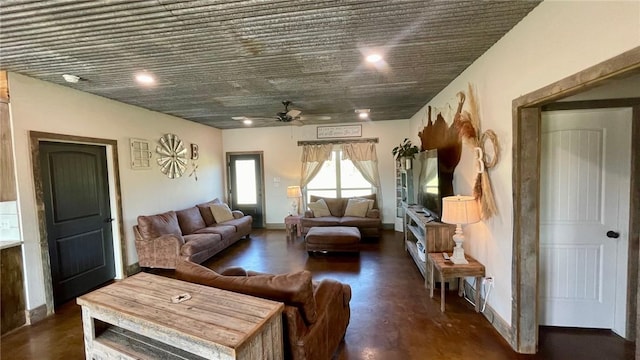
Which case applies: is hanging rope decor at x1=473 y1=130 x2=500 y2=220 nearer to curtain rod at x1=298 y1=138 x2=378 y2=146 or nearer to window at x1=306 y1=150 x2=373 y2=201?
curtain rod at x1=298 y1=138 x2=378 y2=146

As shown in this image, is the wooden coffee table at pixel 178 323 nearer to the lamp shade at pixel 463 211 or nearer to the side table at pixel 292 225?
the lamp shade at pixel 463 211

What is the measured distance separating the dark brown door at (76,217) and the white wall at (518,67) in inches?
188

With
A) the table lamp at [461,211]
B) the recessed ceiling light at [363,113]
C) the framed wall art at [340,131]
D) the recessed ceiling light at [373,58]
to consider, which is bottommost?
the table lamp at [461,211]

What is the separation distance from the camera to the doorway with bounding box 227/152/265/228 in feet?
23.0

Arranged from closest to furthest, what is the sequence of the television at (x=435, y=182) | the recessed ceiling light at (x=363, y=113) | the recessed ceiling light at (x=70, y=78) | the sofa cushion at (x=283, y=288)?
the sofa cushion at (x=283, y=288) → the recessed ceiling light at (x=70, y=78) → the television at (x=435, y=182) → the recessed ceiling light at (x=363, y=113)

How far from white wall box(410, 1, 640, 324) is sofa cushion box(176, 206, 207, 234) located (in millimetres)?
4489

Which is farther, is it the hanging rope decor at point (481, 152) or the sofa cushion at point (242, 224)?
the sofa cushion at point (242, 224)

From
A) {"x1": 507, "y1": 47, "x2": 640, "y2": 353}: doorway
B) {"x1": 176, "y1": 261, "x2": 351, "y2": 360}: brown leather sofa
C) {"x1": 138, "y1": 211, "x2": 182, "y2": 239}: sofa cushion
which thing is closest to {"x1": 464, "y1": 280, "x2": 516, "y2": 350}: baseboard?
{"x1": 507, "y1": 47, "x2": 640, "y2": 353}: doorway

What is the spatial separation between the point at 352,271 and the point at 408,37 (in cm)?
309

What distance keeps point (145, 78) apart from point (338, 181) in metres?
4.61

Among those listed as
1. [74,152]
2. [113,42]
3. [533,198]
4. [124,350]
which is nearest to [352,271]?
[533,198]

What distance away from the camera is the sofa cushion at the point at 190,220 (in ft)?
16.1

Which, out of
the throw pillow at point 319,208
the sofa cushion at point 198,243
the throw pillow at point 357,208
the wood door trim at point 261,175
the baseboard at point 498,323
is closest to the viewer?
the baseboard at point 498,323

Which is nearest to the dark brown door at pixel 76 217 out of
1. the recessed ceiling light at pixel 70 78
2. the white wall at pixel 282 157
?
the recessed ceiling light at pixel 70 78
